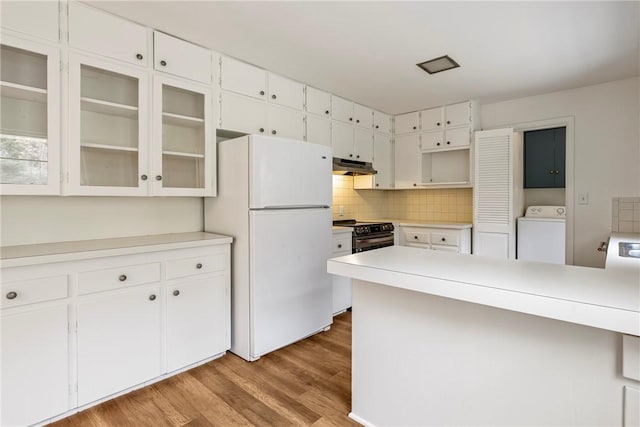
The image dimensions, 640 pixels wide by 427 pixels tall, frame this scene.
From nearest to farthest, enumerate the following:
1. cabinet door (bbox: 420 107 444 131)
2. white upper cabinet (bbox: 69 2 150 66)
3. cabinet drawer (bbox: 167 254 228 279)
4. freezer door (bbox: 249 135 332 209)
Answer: white upper cabinet (bbox: 69 2 150 66) → cabinet drawer (bbox: 167 254 228 279) → freezer door (bbox: 249 135 332 209) → cabinet door (bbox: 420 107 444 131)

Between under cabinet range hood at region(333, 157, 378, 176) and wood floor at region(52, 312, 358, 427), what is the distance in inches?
76.3

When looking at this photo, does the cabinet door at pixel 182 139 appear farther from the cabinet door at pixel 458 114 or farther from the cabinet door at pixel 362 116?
the cabinet door at pixel 458 114

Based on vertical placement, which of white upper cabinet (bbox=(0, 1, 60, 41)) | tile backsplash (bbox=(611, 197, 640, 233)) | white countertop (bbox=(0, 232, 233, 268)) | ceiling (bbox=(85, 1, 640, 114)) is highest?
ceiling (bbox=(85, 1, 640, 114))

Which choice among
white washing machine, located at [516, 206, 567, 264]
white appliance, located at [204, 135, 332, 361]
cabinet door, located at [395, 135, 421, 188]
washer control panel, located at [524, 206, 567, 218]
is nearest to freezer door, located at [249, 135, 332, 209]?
white appliance, located at [204, 135, 332, 361]

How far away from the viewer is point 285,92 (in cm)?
312

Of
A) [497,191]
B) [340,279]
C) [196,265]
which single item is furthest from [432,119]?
[196,265]

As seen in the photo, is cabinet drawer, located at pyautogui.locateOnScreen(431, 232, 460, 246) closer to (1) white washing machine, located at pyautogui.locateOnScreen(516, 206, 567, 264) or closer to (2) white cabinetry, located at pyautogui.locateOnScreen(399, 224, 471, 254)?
(2) white cabinetry, located at pyautogui.locateOnScreen(399, 224, 471, 254)

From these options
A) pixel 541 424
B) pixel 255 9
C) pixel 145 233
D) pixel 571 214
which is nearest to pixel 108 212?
pixel 145 233

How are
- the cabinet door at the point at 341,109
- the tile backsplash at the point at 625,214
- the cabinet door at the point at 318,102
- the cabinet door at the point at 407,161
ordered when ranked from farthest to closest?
1. the cabinet door at the point at 407,161
2. the cabinet door at the point at 341,109
3. the cabinet door at the point at 318,102
4. the tile backsplash at the point at 625,214

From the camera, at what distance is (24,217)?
2010 millimetres

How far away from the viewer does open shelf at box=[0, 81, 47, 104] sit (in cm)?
178

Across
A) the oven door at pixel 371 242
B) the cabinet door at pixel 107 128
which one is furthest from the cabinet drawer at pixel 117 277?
the oven door at pixel 371 242

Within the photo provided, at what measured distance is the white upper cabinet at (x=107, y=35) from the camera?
1.95m

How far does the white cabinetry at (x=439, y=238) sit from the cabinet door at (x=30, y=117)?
11.4ft
